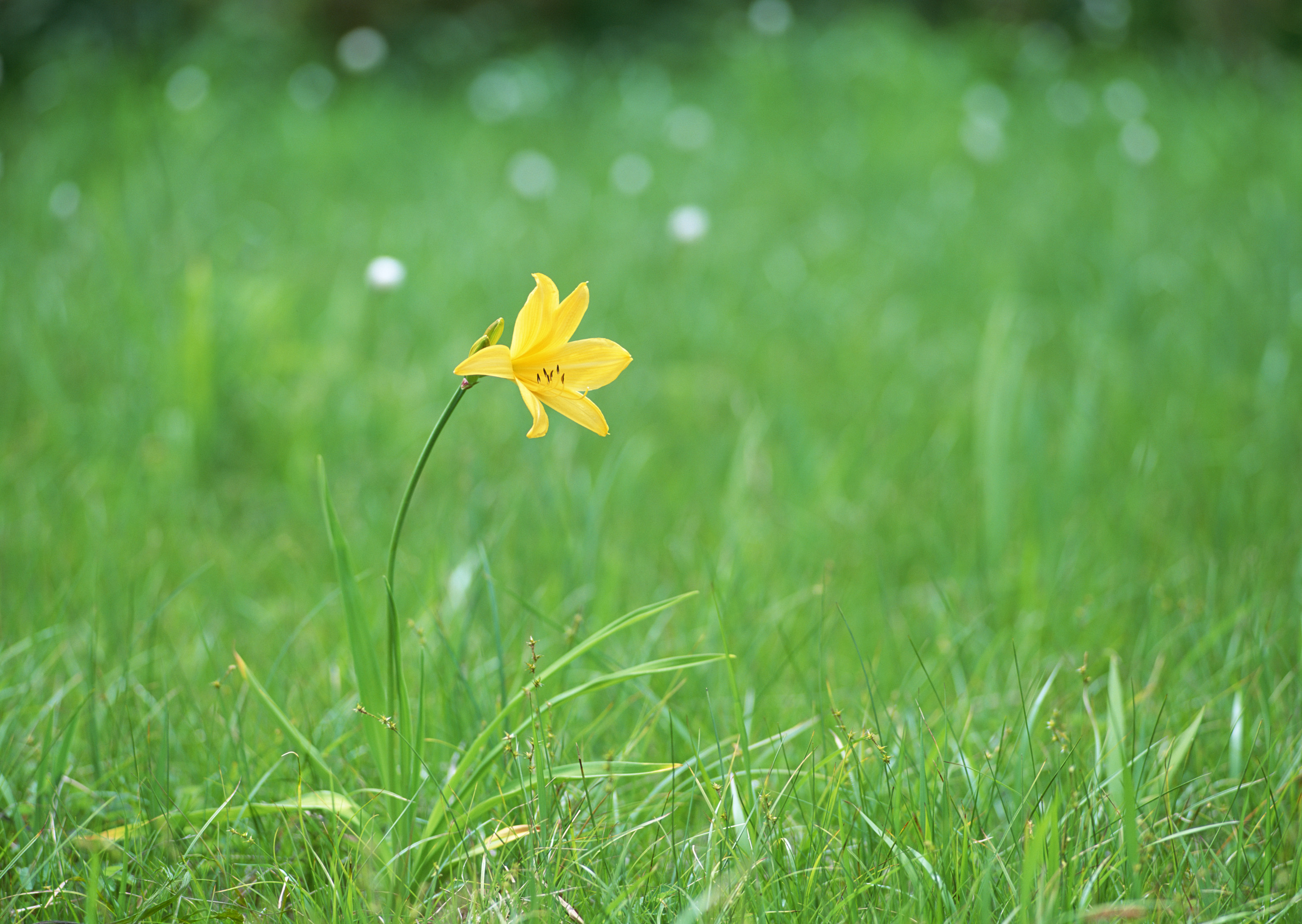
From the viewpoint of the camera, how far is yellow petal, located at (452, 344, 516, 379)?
1011 mm

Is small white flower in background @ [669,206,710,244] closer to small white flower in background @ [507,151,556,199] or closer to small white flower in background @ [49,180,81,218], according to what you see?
small white flower in background @ [507,151,556,199]

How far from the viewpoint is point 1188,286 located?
3.56 meters

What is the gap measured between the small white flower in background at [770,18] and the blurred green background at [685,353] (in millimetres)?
643

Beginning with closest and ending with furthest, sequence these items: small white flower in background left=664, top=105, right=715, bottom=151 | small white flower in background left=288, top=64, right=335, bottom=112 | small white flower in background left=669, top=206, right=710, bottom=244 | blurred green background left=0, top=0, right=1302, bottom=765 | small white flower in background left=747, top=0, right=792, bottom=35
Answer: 1. blurred green background left=0, top=0, right=1302, bottom=765
2. small white flower in background left=669, top=206, right=710, bottom=244
3. small white flower in background left=664, top=105, right=715, bottom=151
4. small white flower in background left=288, top=64, right=335, bottom=112
5. small white flower in background left=747, top=0, right=792, bottom=35

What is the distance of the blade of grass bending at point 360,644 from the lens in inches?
46.0

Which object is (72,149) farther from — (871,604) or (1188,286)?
(1188,286)

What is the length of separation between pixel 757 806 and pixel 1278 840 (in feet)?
2.30

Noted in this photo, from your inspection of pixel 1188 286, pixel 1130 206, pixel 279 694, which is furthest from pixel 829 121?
pixel 279 694

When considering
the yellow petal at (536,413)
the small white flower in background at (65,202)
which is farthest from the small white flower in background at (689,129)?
the yellow petal at (536,413)

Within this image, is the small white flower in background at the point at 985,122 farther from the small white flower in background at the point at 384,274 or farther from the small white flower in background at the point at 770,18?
the small white flower in background at the point at 384,274

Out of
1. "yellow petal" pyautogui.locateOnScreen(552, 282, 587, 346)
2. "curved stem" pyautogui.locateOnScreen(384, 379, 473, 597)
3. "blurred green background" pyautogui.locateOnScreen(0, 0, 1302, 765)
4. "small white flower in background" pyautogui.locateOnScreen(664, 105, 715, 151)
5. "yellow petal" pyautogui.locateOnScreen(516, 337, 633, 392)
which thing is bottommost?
"blurred green background" pyautogui.locateOnScreen(0, 0, 1302, 765)

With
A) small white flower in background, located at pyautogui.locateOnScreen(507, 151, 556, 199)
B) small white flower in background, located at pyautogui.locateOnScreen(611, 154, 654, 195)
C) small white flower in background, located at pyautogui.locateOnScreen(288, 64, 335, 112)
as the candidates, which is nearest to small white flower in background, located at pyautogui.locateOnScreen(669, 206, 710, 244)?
small white flower in background, located at pyautogui.locateOnScreen(611, 154, 654, 195)

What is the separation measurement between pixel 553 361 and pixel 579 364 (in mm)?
33

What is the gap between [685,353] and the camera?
3.33 m
